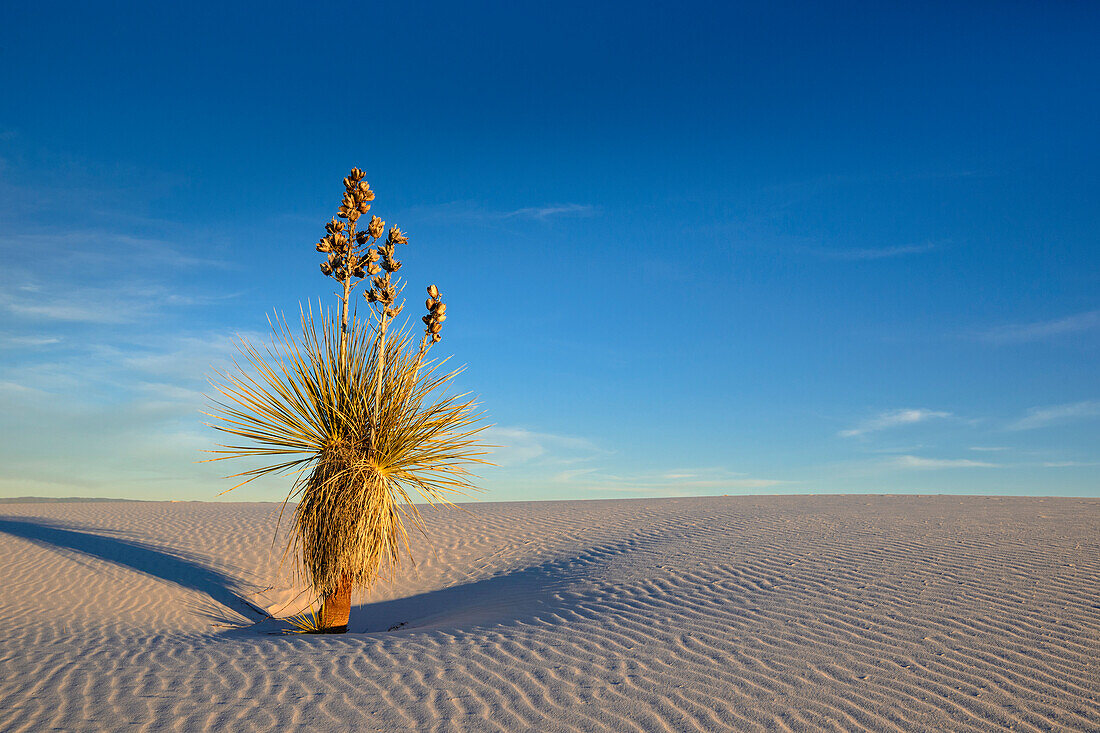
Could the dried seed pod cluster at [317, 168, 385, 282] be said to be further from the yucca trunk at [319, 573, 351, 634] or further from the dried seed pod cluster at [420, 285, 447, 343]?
the yucca trunk at [319, 573, 351, 634]

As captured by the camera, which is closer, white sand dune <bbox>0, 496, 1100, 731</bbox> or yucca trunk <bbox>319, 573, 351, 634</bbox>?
white sand dune <bbox>0, 496, 1100, 731</bbox>

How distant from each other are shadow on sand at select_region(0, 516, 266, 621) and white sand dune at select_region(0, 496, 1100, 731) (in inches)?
2.7

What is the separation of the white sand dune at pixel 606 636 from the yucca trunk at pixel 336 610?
0.58m

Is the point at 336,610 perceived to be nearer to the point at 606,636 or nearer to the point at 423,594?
the point at 423,594

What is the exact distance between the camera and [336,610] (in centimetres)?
840

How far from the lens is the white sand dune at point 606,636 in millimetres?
4586

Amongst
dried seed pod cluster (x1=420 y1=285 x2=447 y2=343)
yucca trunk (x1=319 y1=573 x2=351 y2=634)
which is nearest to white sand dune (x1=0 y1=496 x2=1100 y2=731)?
yucca trunk (x1=319 y1=573 x2=351 y2=634)

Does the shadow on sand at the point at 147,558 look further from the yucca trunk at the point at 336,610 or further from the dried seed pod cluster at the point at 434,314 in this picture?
the dried seed pod cluster at the point at 434,314

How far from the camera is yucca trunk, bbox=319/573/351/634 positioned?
8352mm

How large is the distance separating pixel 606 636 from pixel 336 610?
3942 millimetres

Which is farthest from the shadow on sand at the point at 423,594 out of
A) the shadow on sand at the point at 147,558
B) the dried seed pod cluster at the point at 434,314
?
the dried seed pod cluster at the point at 434,314

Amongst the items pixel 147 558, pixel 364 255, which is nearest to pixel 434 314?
pixel 364 255

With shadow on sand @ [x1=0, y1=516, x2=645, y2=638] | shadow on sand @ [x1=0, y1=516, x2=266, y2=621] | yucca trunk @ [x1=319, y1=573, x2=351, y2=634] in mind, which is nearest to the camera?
shadow on sand @ [x1=0, y1=516, x2=645, y2=638]

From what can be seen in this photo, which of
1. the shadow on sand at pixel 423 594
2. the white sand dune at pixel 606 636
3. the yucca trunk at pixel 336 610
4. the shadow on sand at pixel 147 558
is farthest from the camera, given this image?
the shadow on sand at pixel 147 558
